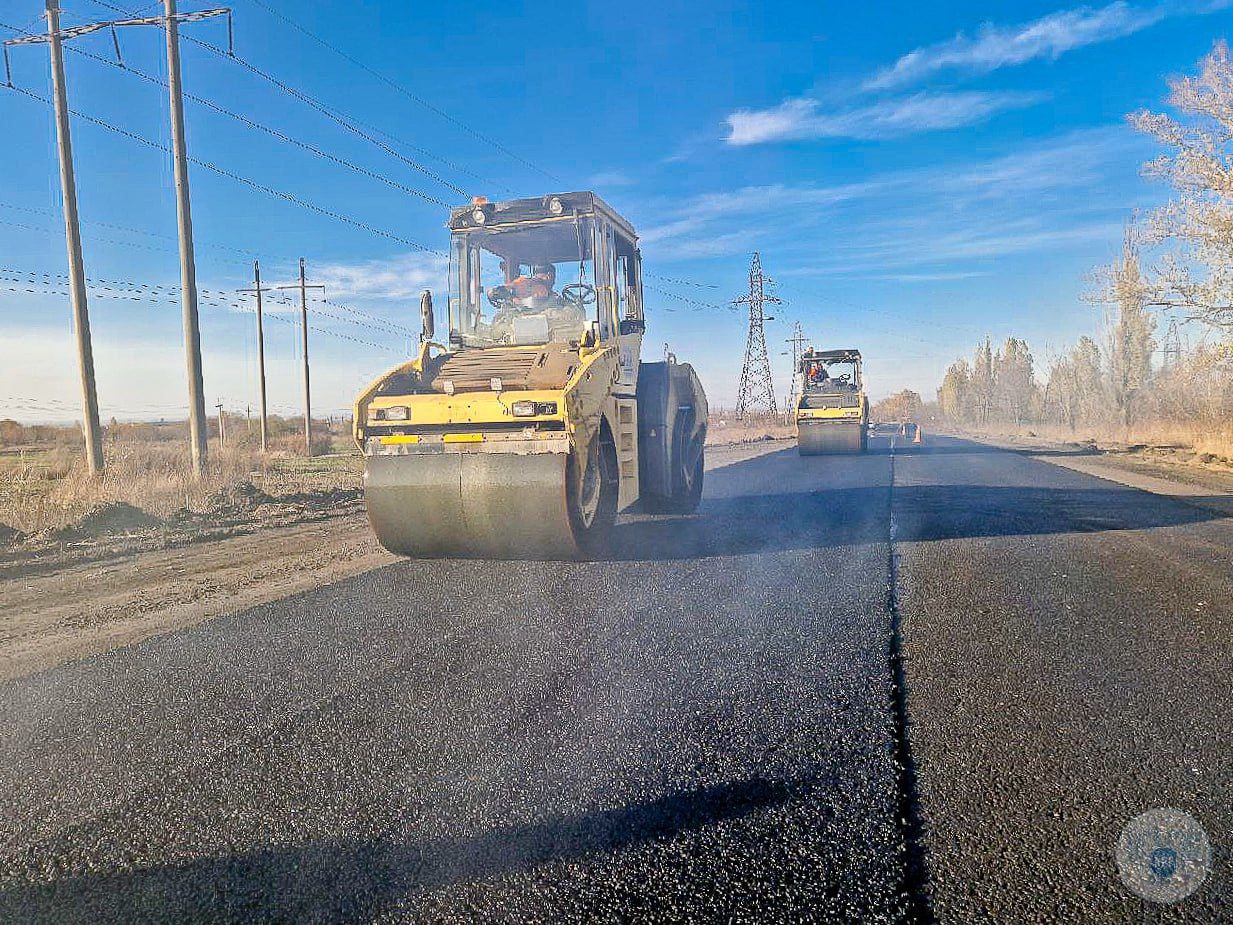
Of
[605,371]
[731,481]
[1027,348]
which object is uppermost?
[1027,348]

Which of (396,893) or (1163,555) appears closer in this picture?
(396,893)

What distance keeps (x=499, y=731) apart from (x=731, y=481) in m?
11.6

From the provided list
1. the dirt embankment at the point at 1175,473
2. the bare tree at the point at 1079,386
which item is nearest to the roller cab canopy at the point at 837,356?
the dirt embankment at the point at 1175,473

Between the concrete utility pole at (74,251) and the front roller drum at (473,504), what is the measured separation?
892 cm

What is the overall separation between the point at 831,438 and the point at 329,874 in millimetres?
21794

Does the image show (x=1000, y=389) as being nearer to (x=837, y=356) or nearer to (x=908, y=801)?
(x=837, y=356)

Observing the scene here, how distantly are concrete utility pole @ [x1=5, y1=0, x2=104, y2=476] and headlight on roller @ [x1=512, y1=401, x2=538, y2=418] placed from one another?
32.4 ft

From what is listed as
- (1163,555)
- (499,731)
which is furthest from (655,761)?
(1163,555)

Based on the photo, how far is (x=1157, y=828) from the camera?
2244 millimetres

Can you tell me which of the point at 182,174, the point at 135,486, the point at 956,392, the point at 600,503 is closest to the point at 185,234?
the point at 182,174

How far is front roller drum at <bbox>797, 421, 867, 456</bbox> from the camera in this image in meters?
22.4

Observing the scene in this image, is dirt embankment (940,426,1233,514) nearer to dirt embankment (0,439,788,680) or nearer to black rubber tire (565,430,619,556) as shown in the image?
black rubber tire (565,430,619,556)

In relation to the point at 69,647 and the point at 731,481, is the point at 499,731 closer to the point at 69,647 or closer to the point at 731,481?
the point at 69,647

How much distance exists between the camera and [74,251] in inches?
502
